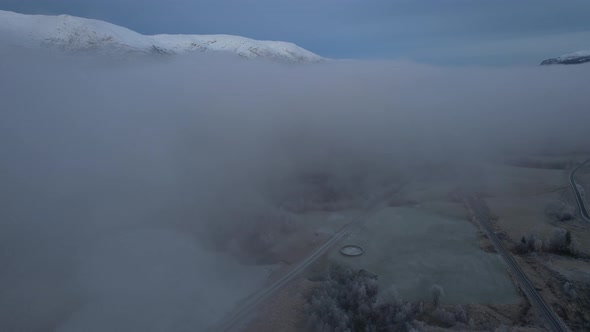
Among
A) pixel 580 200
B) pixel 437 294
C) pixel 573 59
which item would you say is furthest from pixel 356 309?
pixel 573 59

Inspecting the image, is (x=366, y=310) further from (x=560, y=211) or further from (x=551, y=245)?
(x=560, y=211)

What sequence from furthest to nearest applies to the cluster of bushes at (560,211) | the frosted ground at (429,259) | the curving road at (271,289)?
the cluster of bushes at (560,211) < the frosted ground at (429,259) < the curving road at (271,289)

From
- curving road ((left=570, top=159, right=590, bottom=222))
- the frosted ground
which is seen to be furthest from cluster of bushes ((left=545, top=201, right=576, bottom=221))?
the frosted ground

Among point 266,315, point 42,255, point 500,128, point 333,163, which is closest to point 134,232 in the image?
point 42,255

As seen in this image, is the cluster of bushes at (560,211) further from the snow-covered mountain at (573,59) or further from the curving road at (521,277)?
the snow-covered mountain at (573,59)

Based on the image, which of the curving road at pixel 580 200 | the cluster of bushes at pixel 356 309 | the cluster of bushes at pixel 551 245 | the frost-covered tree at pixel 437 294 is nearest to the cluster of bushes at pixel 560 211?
the curving road at pixel 580 200

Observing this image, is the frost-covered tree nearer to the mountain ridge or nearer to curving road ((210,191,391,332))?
curving road ((210,191,391,332))
